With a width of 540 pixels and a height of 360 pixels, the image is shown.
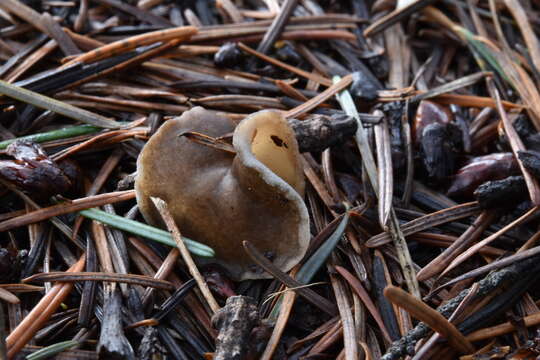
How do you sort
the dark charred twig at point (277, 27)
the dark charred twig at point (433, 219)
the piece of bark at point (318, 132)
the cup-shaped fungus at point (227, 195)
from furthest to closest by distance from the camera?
the dark charred twig at point (277, 27) < the piece of bark at point (318, 132) < the dark charred twig at point (433, 219) < the cup-shaped fungus at point (227, 195)

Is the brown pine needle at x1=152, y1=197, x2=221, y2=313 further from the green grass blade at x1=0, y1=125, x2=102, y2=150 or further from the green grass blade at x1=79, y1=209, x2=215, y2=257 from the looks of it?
the green grass blade at x1=0, y1=125, x2=102, y2=150

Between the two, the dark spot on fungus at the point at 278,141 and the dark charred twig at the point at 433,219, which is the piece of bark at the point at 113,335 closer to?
the dark spot on fungus at the point at 278,141

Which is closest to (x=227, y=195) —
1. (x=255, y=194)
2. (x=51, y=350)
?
(x=255, y=194)

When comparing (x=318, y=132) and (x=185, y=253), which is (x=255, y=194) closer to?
(x=185, y=253)

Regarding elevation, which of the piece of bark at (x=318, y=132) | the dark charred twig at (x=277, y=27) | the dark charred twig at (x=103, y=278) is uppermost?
the dark charred twig at (x=277, y=27)

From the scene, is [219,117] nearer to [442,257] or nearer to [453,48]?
[442,257]

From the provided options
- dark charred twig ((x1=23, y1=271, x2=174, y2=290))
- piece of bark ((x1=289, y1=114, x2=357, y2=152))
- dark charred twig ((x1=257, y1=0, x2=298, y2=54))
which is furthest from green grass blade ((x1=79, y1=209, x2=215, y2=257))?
dark charred twig ((x1=257, y1=0, x2=298, y2=54))

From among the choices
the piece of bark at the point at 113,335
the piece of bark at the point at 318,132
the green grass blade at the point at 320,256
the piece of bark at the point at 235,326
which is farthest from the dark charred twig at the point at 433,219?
the piece of bark at the point at 113,335

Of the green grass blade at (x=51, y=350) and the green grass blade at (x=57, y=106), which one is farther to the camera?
the green grass blade at (x=57, y=106)
